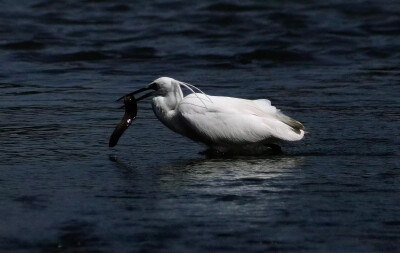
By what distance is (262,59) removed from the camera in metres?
16.3

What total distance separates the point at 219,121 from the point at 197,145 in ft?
2.31

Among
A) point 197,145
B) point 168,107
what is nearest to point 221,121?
→ point 168,107

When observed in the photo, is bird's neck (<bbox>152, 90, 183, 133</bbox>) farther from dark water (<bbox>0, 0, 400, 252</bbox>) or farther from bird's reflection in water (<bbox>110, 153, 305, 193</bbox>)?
bird's reflection in water (<bbox>110, 153, 305, 193</bbox>)

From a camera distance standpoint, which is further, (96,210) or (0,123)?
(0,123)

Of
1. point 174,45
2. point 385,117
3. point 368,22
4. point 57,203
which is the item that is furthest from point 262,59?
point 57,203

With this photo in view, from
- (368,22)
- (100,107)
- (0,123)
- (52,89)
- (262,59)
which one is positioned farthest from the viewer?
(368,22)

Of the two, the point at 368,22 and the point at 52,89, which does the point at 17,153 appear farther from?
the point at 368,22

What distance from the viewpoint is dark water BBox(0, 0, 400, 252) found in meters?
6.67

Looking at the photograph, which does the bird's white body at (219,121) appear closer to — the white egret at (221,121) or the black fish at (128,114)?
the white egret at (221,121)

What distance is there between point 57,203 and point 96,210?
330 mm

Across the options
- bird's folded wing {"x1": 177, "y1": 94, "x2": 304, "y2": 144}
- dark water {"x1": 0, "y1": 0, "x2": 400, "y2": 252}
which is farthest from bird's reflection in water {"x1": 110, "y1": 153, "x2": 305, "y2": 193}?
bird's folded wing {"x1": 177, "y1": 94, "x2": 304, "y2": 144}

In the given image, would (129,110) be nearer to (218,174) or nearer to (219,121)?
(219,121)

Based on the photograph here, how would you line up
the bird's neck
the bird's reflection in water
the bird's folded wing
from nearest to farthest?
the bird's reflection in water
the bird's folded wing
the bird's neck

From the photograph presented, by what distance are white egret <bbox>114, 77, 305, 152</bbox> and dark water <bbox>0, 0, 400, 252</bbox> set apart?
186 millimetres
